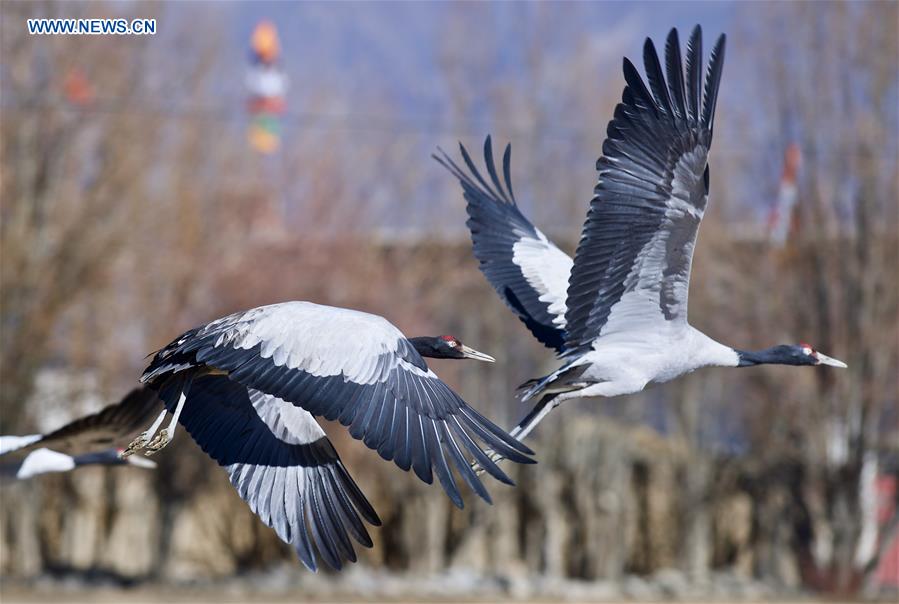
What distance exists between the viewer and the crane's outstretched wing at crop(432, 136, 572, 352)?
28.6 ft

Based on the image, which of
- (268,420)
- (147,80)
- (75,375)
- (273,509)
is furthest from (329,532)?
(147,80)

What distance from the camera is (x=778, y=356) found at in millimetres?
8250

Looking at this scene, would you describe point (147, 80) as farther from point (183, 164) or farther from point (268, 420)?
point (268, 420)

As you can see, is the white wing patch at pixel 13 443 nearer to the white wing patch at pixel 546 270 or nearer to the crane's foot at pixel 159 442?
the crane's foot at pixel 159 442

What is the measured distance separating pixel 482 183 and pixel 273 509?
344 cm

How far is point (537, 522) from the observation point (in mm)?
21609

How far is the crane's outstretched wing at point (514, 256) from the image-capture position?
8.71 meters

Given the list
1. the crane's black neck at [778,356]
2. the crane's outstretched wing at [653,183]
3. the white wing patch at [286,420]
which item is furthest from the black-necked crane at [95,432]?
the crane's black neck at [778,356]

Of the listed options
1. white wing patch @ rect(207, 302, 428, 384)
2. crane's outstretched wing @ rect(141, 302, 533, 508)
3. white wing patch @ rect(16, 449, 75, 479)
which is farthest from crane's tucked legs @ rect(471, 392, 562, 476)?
white wing patch @ rect(16, 449, 75, 479)

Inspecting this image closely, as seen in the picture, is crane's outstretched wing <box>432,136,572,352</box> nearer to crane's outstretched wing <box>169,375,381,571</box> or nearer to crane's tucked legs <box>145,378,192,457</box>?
crane's outstretched wing <box>169,375,381,571</box>

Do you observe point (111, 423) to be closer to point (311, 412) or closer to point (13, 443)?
point (13, 443)

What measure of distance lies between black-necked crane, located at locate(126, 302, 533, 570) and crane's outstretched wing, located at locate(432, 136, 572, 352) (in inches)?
41.2

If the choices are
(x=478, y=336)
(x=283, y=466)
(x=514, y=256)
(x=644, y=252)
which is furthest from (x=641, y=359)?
(x=478, y=336)

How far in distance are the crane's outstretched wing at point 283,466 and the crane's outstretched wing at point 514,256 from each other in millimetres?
1832
